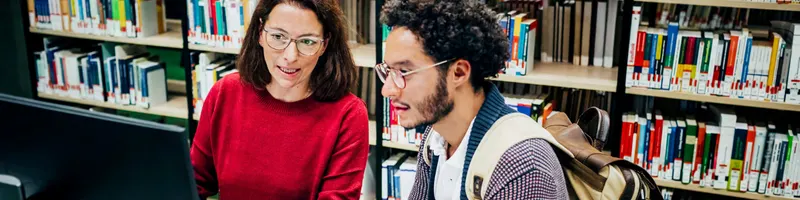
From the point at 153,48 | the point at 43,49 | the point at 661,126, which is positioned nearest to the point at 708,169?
the point at 661,126

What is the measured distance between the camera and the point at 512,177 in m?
1.23

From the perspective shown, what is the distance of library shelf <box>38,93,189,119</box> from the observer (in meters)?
3.14

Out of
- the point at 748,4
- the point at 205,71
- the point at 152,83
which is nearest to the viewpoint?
the point at 748,4

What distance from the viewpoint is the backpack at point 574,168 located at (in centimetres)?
127

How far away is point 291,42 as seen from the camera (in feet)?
5.73

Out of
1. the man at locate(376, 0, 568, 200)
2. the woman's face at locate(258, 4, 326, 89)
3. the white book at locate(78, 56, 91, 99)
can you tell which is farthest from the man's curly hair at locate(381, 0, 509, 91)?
the white book at locate(78, 56, 91, 99)

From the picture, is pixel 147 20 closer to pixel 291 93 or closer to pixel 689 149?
pixel 291 93

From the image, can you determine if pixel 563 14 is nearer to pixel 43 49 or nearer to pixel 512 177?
pixel 512 177

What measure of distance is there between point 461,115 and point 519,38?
4.06 feet

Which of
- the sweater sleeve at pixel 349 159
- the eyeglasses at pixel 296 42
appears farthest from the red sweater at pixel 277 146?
the eyeglasses at pixel 296 42

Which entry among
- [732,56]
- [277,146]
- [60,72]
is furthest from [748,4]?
[60,72]

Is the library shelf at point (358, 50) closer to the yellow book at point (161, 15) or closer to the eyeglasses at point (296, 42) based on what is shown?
the yellow book at point (161, 15)

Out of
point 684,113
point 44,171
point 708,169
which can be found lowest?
point 708,169

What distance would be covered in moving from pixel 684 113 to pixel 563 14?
58 cm
